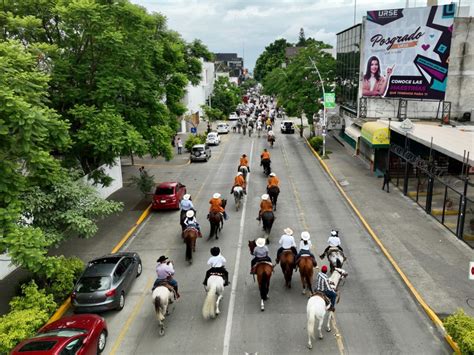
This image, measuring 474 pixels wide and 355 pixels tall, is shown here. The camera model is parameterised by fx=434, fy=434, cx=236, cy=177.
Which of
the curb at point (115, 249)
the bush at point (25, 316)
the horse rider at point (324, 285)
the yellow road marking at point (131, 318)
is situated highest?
the horse rider at point (324, 285)

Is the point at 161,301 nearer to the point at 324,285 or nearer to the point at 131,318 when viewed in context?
the point at 131,318

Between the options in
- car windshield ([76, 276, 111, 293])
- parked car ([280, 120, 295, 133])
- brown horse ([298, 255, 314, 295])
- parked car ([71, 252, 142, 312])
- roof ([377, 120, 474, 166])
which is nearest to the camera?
parked car ([71, 252, 142, 312])

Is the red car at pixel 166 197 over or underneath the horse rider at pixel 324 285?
underneath

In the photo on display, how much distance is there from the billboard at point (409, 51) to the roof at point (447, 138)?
320 inches

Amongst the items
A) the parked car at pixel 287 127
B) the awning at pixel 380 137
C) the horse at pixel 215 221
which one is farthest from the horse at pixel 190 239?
the parked car at pixel 287 127

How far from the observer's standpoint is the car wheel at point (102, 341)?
11.5 m

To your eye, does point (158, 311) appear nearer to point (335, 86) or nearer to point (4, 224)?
point (4, 224)

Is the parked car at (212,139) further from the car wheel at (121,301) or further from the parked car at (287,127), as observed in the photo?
the car wheel at (121,301)

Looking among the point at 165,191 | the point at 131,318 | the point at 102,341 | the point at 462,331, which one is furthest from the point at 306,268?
the point at 165,191

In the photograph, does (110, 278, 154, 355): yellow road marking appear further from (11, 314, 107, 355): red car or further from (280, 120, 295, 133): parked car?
(280, 120, 295, 133): parked car

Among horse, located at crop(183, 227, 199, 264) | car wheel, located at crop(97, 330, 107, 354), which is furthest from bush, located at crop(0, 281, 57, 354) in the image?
horse, located at crop(183, 227, 199, 264)

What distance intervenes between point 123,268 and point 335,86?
129 feet

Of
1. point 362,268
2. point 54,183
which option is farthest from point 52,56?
point 362,268

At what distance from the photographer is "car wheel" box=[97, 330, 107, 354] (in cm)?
1148
